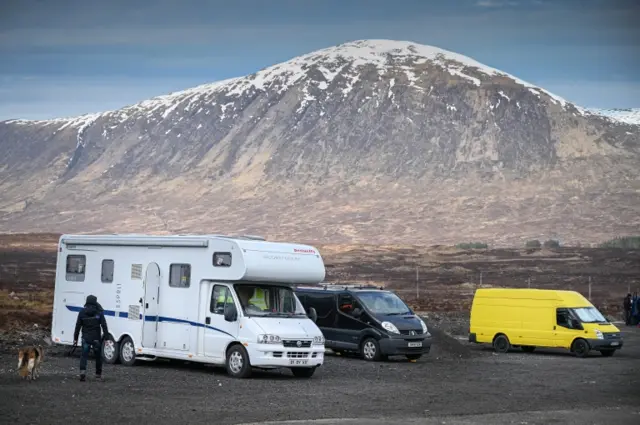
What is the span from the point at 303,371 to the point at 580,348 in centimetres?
1023

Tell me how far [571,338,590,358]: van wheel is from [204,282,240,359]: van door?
12.0m

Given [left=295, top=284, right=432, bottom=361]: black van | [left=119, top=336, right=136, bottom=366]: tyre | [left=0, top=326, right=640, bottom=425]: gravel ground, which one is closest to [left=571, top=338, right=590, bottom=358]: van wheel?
[left=0, top=326, right=640, bottom=425]: gravel ground

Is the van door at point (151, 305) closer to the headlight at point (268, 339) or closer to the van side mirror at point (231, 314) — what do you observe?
the van side mirror at point (231, 314)

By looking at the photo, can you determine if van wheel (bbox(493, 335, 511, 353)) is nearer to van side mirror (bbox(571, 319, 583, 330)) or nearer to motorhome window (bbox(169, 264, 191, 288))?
van side mirror (bbox(571, 319, 583, 330))

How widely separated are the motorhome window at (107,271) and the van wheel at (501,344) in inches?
484

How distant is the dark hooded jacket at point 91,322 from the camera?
20.3m

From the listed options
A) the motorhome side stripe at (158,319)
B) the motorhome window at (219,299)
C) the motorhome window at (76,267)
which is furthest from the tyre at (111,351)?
the motorhome window at (219,299)

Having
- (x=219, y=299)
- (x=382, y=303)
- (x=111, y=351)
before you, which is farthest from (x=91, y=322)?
(x=382, y=303)

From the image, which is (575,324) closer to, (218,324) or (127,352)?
(218,324)

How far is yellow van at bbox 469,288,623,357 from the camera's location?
30156mm

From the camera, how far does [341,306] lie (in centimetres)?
2778

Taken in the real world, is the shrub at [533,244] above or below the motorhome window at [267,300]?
above

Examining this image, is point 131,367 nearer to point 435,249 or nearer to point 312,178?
point 435,249

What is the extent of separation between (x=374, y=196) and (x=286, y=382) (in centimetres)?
14866
